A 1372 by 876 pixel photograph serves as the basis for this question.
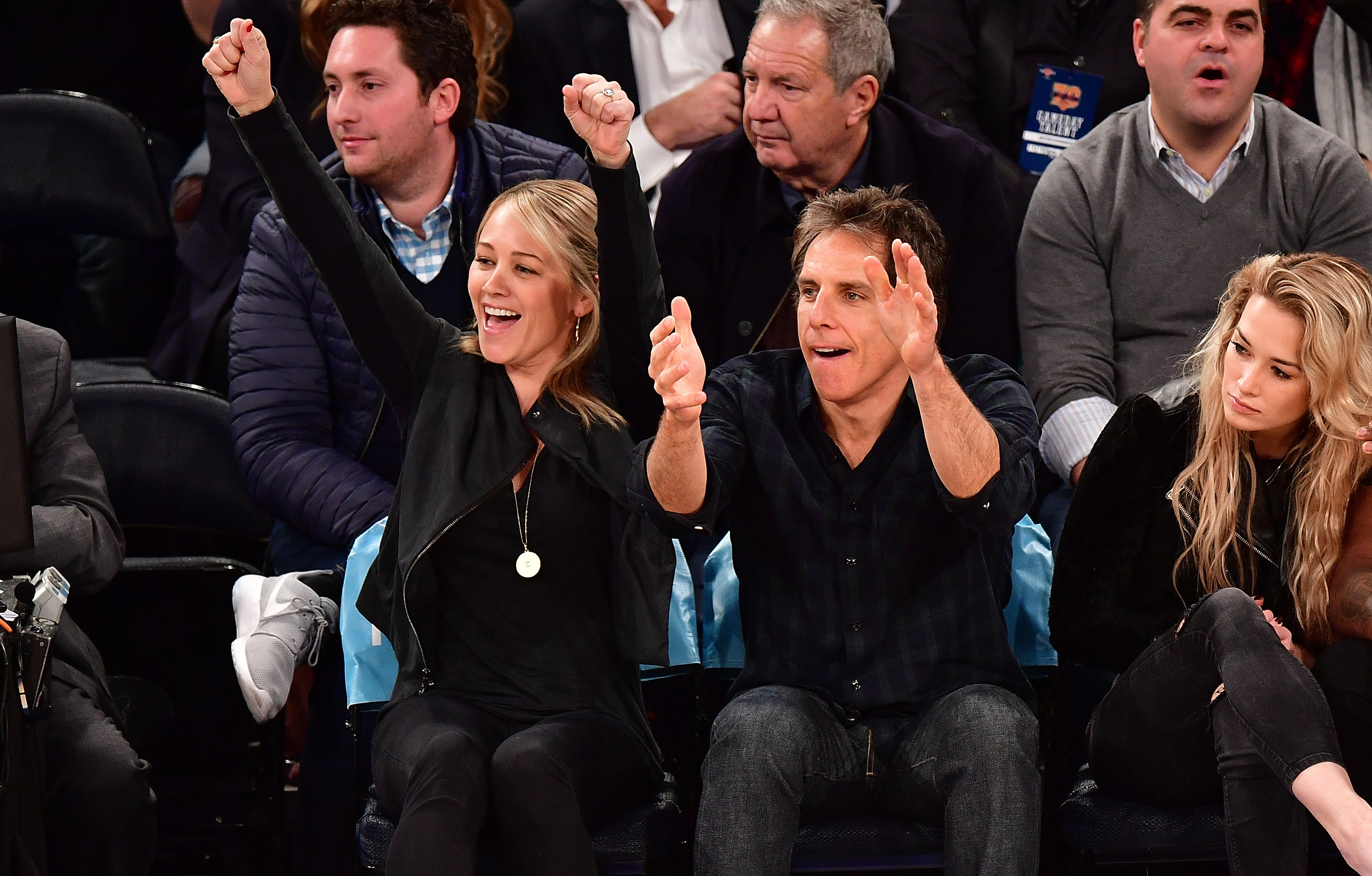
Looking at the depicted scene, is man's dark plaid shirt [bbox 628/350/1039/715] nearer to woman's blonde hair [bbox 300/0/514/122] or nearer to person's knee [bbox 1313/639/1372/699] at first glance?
person's knee [bbox 1313/639/1372/699]

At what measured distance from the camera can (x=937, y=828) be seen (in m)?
2.51

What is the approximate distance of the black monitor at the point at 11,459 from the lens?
8.25 ft

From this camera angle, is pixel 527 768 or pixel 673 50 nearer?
pixel 527 768

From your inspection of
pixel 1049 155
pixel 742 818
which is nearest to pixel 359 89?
pixel 1049 155

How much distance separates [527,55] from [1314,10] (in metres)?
1.99

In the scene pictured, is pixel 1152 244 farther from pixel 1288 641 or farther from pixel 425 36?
pixel 425 36

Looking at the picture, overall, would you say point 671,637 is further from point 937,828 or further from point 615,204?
point 615,204

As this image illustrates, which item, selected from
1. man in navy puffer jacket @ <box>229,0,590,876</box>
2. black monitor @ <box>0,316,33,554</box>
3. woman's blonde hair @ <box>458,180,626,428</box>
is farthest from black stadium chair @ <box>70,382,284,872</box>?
woman's blonde hair @ <box>458,180,626,428</box>

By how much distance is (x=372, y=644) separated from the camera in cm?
282

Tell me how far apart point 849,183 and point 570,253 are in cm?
104

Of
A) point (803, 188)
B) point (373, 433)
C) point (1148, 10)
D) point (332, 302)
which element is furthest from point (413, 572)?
point (1148, 10)

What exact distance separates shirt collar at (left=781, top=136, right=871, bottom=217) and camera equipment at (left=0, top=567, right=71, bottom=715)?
1771 mm

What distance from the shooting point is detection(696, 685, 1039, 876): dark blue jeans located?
2385 mm

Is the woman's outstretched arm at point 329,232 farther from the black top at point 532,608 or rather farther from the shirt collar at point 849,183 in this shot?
the shirt collar at point 849,183
